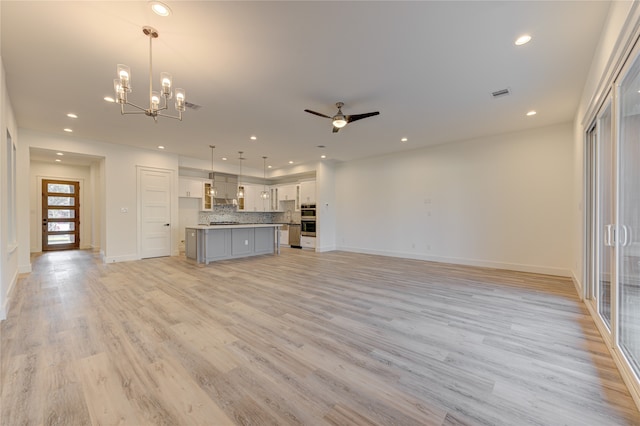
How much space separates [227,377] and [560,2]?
13.1 feet

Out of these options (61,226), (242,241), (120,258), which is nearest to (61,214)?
(61,226)

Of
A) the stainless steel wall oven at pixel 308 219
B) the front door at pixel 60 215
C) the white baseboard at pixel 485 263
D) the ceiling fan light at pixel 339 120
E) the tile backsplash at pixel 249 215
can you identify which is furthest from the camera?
the tile backsplash at pixel 249 215

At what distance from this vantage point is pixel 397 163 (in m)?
7.38

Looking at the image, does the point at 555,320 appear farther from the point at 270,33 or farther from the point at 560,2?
the point at 270,33

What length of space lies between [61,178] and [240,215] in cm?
572

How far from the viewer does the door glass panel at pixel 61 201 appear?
8.35 metres

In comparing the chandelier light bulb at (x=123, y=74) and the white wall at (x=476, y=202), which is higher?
the chandelier light bulb at (x=123, y=74)

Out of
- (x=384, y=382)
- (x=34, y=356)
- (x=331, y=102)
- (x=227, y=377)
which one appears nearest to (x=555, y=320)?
(x=384, y=382)

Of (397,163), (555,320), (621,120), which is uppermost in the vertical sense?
(397,163)

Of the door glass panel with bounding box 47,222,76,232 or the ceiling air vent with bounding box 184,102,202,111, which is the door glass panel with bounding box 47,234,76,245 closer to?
the door glass panel with bounding box 47,222,76,232

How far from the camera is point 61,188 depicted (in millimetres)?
8555

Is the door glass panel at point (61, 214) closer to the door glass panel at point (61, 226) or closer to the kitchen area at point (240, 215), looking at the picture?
the door glass panel at point (61, 226)

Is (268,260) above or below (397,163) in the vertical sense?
below

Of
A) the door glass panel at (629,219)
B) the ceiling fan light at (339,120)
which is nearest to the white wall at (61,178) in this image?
the ceiling fan light at (339,120)
